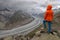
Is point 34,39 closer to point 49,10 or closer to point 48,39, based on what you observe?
point 48,39

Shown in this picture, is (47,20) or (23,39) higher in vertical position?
(47,20)

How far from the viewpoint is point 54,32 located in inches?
678

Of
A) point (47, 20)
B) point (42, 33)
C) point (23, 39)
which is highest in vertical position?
point (47, 20)

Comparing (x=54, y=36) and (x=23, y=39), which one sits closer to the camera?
(x=54, y=36)

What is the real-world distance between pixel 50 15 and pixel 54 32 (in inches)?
71.9

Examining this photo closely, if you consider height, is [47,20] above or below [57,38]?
above

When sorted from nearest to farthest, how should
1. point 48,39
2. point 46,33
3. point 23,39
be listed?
point 48,39 → point 46,33 → point 23,39

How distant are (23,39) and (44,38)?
3523 mm

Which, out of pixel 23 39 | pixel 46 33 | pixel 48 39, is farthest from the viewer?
pixel 23 39

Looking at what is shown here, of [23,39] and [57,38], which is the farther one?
[23,39]

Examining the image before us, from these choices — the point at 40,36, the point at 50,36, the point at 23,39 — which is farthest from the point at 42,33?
the point at 23,39

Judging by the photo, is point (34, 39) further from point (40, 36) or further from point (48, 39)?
point (48, 39)

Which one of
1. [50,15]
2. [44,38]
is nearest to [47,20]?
[50,15]

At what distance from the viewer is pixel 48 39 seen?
16.0 metres
